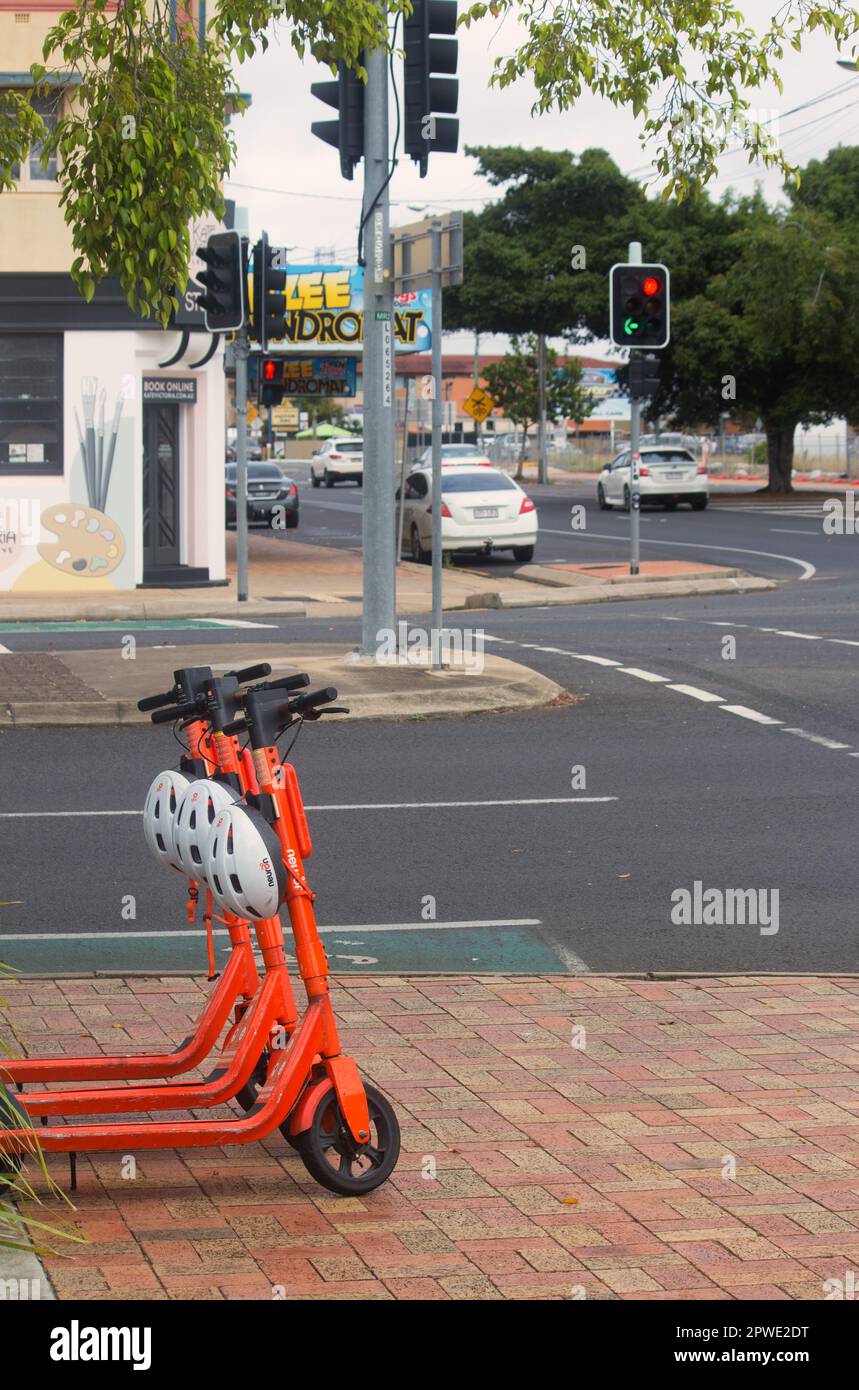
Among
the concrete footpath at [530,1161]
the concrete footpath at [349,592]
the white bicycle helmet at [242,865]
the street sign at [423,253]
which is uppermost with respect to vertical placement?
the street sign at [423,253]

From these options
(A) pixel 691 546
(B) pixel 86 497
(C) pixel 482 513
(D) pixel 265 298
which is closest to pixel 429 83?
(D) pixel 265 298

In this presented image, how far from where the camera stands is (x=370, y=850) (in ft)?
30.1

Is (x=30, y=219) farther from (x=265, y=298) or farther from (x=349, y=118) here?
(x=349, y=118)

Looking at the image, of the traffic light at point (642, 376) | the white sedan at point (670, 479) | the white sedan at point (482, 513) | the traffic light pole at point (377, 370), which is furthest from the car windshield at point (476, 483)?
the traffic light pole at point (377, 370)

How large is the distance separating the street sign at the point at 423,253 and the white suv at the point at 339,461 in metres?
50.9

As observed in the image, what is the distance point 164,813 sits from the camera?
4844 mm

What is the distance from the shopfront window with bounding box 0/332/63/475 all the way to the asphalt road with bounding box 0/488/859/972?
9552 millimetres

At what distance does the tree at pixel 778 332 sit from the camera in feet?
163

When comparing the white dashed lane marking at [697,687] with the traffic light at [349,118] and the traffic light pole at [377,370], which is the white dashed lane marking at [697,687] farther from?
the traffic light at [349,118]

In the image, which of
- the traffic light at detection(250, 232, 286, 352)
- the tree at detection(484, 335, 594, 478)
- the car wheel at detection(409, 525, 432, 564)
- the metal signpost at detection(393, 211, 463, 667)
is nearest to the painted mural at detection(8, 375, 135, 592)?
the traffic light at detection(250, 232, 286, 352)

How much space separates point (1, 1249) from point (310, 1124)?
0.82 metres

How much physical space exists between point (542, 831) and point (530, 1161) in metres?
4.67
